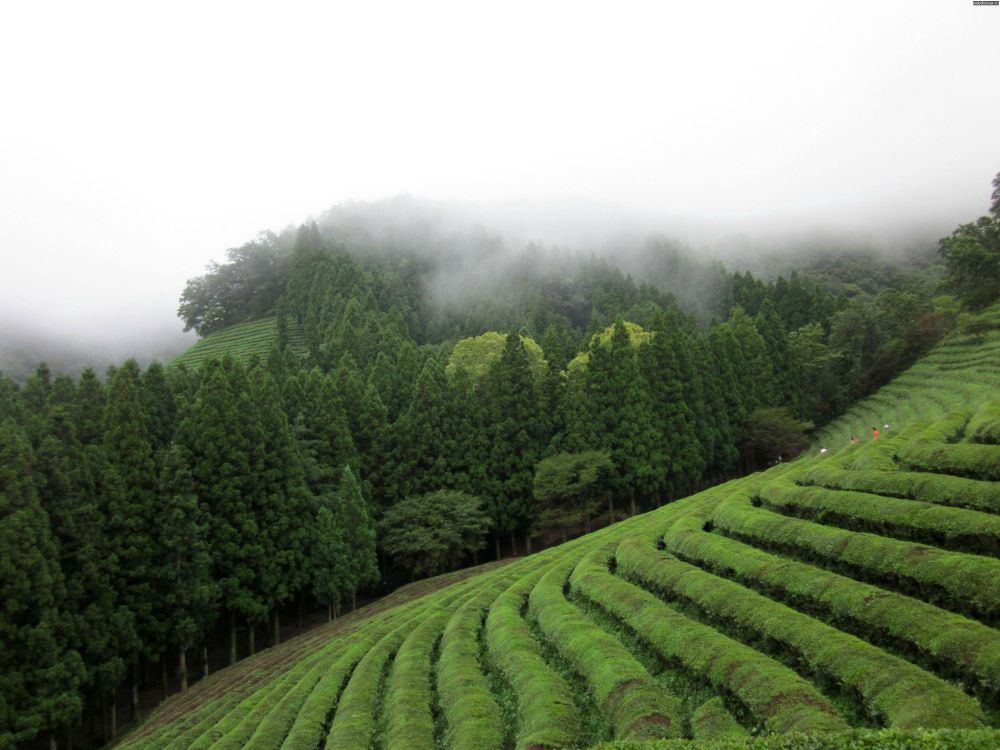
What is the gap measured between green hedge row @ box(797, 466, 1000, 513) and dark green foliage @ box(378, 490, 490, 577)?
2241cm

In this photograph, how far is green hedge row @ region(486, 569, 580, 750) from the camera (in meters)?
10.9

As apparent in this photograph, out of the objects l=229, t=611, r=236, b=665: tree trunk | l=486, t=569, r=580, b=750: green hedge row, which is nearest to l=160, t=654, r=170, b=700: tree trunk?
l=229, t=611, r=236, b=665: tree trunk

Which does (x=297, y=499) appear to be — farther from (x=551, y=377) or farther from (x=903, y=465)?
(x=903, y=465)

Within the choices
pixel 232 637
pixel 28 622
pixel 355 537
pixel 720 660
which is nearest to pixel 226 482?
pixel 355 537

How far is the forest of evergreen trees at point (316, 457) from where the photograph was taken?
25375 millimetres

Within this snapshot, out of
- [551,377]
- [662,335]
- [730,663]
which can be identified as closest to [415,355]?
[551,377]

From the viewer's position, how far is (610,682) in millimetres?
11898

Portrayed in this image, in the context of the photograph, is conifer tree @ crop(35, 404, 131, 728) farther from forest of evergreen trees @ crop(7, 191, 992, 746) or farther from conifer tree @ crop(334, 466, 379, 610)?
conifer tree @ crop(334, 466, 379, 610)

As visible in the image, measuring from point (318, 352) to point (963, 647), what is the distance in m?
65.9

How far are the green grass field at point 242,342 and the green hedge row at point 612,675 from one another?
65440 millimetres

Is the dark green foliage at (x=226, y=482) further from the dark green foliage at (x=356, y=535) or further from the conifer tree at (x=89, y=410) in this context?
the dark green foliage at (x=356, y=535)

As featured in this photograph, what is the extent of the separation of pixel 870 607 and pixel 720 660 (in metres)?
2.71

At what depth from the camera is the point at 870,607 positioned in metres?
11.2

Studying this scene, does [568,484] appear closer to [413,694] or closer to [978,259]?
[413,694]
